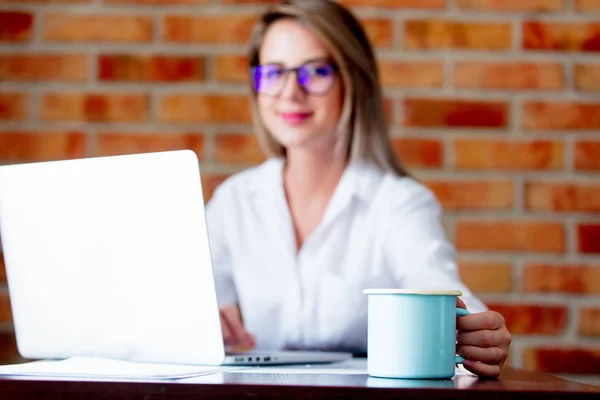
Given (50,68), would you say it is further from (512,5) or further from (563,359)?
(563,359)

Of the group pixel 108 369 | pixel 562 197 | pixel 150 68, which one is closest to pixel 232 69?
pixel 150 68

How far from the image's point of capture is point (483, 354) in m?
0.90

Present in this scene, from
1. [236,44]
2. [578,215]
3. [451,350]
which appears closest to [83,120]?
[236,44]

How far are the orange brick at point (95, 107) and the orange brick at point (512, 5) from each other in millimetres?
929

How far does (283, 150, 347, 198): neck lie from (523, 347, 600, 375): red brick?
0.70 m

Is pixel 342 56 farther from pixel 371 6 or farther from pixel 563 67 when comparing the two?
pixel 563 67

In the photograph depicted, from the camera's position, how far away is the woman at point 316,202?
1745 millimetres

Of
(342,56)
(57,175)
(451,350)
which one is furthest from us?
(342,56)

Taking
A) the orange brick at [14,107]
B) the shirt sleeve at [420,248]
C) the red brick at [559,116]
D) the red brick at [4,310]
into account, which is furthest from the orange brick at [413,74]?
the red brick at [4,310]

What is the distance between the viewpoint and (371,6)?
7.06ft

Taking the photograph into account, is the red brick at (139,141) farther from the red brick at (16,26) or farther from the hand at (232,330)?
the hand at (232,330)

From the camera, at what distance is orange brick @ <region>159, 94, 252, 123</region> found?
85.0 inches

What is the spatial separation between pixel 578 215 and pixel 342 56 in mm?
802

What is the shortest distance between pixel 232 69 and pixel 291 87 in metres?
0.43
